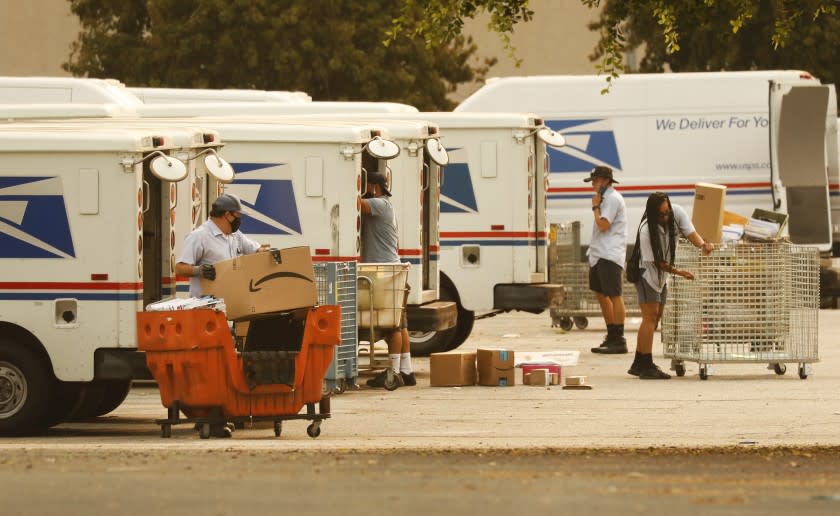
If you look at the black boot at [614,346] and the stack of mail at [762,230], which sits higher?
the stack of mail at [762,230]

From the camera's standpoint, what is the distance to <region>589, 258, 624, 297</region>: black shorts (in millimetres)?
21125

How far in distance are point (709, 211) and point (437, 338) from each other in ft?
10.0

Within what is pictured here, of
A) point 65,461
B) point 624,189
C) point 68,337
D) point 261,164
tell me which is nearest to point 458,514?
point 65,461

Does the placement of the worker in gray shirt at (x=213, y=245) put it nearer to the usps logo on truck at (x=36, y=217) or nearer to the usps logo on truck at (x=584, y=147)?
the usps logo on truck at (x=36, y=217)

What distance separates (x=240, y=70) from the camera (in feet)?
132

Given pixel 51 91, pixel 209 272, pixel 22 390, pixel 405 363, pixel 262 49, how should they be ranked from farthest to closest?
pixel 262 49 < pixel 51 91 < pixel 405 363 < pixel 209 272 < pixel 22 390

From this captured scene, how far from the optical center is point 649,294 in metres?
18.2

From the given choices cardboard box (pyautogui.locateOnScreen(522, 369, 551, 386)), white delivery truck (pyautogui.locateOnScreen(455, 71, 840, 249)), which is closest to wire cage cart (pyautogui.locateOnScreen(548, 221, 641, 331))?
white delivery truck (pyautogui.locateOnScreen(455, 71, 840, 249))

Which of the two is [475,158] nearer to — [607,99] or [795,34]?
[607,99]

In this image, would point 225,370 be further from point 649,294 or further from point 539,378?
point 649,294

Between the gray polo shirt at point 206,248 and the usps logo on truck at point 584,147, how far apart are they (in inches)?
462

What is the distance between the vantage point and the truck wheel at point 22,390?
14.3 m

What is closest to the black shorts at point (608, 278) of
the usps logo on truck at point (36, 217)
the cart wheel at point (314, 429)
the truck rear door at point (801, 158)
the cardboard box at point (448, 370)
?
the cardboard box at point (448, 370)

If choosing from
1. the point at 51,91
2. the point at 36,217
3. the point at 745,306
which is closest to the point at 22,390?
the point at 36,217
